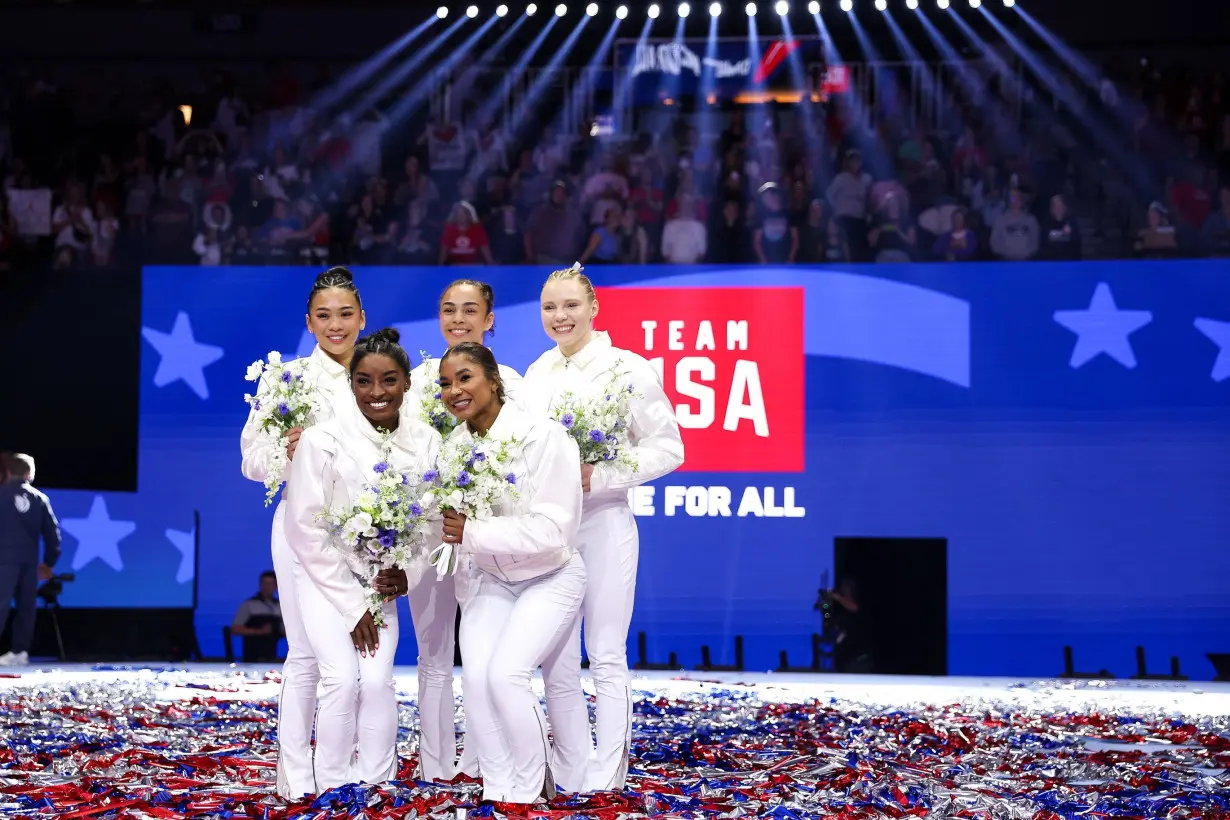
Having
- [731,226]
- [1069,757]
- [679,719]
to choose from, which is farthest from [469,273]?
[1069,757]

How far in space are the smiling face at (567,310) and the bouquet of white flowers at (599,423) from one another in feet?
0.97

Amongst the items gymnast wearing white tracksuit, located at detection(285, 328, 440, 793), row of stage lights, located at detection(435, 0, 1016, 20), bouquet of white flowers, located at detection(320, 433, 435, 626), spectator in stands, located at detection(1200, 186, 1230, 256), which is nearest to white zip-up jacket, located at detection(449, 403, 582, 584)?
bouquet of white flowers, located at detection(320, 433, 435, 626)

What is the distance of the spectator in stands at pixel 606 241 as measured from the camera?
9.91 meters

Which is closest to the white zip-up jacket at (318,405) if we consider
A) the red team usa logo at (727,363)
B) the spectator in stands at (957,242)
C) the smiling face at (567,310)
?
the smiling face at (567,310)

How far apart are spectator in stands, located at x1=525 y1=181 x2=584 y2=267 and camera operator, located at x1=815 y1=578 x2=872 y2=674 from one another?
2.98 m

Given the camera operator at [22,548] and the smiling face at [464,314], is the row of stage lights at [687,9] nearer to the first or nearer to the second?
the camera operator at [22,548]

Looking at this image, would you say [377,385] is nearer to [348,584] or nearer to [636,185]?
[348,584]

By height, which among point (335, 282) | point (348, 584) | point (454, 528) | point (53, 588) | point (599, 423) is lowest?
point (53, 588)

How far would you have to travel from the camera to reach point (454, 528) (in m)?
4.28

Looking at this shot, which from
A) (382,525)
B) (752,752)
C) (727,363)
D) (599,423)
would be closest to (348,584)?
(382,525)

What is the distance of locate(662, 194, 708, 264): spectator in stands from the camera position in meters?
10.1

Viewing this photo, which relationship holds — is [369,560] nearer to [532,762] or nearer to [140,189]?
[532,762]

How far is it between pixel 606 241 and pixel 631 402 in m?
5.23

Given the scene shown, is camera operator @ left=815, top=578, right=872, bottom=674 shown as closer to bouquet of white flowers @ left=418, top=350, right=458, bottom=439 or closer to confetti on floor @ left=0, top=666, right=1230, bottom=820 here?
confetti on floor @ left=0, top=666, right=1230, bottom=820
